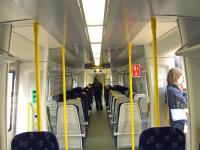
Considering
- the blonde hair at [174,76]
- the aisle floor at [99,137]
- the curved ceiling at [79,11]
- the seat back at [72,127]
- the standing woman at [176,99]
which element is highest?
the curved ceiling at [79,11]

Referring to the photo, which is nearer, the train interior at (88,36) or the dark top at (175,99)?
the train interior at (88,36)

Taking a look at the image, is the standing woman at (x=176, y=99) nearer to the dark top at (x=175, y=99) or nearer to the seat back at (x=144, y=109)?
the dark top at (x=175, y=99)

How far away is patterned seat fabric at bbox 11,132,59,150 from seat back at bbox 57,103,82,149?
11.5 ft

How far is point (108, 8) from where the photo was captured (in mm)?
3133

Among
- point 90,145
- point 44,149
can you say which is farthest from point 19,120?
point 44,149

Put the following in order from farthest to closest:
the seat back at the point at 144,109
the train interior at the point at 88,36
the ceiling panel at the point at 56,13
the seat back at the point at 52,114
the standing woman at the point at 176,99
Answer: the seat back at the point at 52,114, the seat back at the point at 144,109, the standing woman at the point at 176,99, the train interior at the point at 88,36, the ceiling panel at the point at 56,13

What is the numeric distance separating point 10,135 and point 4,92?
209cm

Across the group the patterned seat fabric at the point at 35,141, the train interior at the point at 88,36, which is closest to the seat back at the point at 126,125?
the train interior at the point at 88,36

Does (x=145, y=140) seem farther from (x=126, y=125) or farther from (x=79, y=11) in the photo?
(x=126, y=125)

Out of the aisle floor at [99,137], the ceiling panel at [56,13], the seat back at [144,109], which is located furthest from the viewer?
the aisle floor at [99,137]

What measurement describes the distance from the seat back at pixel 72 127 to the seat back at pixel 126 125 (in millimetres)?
938

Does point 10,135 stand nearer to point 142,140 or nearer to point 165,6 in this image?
point 142,140

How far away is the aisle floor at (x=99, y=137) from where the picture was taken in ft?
23.7

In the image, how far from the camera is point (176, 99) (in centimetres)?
470
